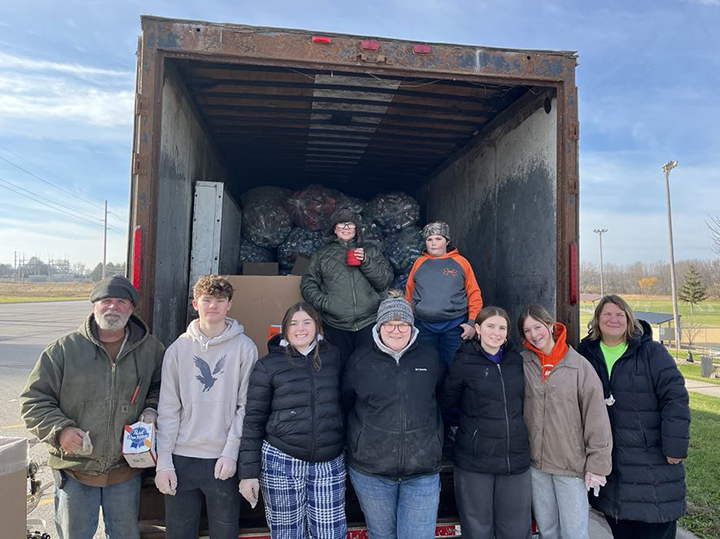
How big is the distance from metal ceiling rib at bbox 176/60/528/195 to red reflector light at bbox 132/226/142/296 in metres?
1.49

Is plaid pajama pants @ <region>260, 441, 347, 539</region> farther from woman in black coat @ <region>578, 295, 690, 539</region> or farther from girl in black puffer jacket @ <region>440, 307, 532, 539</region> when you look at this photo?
woman in black coat @ <region>578, 295, 690, 539</region>

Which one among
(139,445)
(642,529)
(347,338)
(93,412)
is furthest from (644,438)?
(93,412)

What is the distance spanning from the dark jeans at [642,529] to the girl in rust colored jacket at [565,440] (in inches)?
12.3

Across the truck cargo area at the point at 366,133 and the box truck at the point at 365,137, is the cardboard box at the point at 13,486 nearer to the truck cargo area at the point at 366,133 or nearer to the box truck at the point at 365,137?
the box truck at the point at 365,137

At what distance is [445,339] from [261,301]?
140cm

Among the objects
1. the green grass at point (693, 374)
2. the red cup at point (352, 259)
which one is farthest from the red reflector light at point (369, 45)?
the green grass at point (693, 374)

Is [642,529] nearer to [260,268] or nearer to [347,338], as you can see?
[347,338]

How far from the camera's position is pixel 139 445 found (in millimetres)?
2215

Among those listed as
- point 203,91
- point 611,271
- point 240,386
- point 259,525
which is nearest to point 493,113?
point 203,91

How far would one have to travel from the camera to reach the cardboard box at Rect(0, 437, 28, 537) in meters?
1.77

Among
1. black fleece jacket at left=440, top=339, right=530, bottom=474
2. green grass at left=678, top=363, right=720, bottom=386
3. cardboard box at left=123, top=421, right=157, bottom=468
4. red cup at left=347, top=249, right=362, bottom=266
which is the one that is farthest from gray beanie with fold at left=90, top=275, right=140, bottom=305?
green grass at left=678, top=363, right=720, bottom=386

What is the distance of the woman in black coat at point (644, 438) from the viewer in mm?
2389

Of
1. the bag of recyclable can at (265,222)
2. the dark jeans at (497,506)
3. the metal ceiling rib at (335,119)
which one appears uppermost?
the metal ceiling rib at (335,119)

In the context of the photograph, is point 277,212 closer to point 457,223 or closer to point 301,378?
point 457,223
